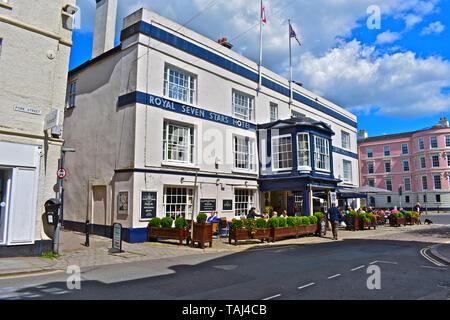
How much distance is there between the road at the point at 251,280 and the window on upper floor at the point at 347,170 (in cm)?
2324

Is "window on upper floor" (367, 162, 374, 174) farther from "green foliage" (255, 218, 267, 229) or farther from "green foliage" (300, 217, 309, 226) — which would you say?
"green foliage" (255, 218, 267, 229)

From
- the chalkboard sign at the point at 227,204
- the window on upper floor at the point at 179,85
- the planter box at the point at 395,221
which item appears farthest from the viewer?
the planter box at the point at 395,221

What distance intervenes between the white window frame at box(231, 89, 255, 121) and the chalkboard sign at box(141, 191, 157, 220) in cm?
835

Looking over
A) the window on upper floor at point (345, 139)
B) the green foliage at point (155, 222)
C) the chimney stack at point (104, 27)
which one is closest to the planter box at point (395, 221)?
the window on upper floor at point (345, 139)

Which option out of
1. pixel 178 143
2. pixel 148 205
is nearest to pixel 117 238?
pixel 148 205

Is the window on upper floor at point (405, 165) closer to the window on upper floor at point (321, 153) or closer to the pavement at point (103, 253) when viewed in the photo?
the window on upper floor at point (321, 153)

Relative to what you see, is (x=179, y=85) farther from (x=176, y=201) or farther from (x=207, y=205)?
(x=207, y=205)

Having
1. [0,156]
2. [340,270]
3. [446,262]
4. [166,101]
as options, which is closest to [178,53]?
[166,101]

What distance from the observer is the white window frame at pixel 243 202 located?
65.5 feet

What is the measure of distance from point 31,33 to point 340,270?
12.5m

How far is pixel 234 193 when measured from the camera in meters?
19.6

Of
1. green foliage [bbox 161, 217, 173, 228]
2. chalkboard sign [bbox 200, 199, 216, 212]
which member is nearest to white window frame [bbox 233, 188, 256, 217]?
chalkboard sign [bbox 200, 199, 216, 212]

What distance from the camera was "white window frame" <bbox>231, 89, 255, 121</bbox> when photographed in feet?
68.1
